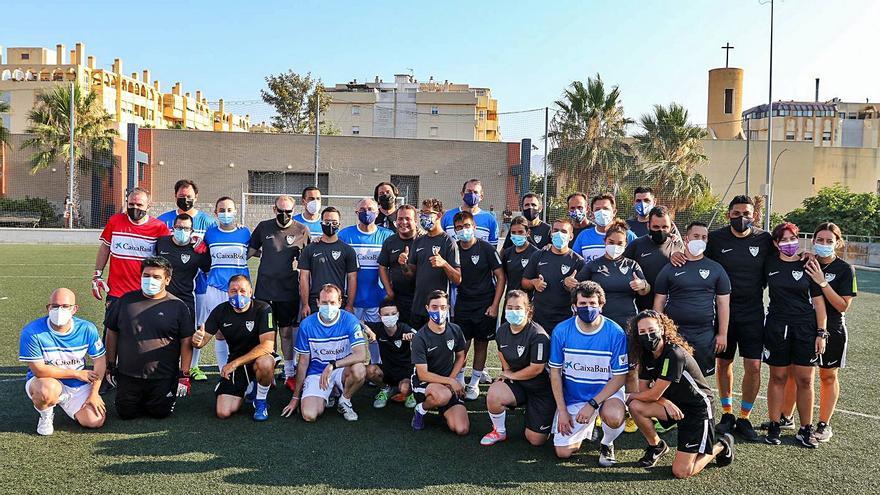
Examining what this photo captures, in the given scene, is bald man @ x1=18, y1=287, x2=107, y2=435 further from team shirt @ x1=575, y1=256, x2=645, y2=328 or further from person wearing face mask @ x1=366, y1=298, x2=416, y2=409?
team shirt @ x1=575, y1=256, x2=645, y2=328

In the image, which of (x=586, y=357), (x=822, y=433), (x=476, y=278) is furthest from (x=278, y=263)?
(x=822, y=433)

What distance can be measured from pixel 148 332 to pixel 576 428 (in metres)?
3.69

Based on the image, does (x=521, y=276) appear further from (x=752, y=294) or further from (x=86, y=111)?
(x=86, y=111)

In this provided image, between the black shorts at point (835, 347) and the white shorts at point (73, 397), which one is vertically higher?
the black shorts at point (835, 347)

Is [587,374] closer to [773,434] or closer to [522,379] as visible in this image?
[522,379]

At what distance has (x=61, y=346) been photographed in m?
5.54

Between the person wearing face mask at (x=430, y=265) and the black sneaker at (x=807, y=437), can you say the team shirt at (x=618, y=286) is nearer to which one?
the person wearing face mask at (x=430, y=265)

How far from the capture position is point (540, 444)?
213 inches

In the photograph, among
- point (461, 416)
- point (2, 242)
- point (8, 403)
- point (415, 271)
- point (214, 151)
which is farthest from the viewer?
point (214, 151)

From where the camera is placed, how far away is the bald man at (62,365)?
17.7 feet

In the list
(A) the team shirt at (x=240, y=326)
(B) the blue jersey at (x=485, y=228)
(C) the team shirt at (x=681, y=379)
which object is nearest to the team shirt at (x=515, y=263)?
(B) the blue jersey at (x=485, y=228)

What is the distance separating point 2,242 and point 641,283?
24.9 metres

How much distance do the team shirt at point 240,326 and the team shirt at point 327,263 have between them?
753mm

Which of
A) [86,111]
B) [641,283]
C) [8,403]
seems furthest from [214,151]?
[641,283]
